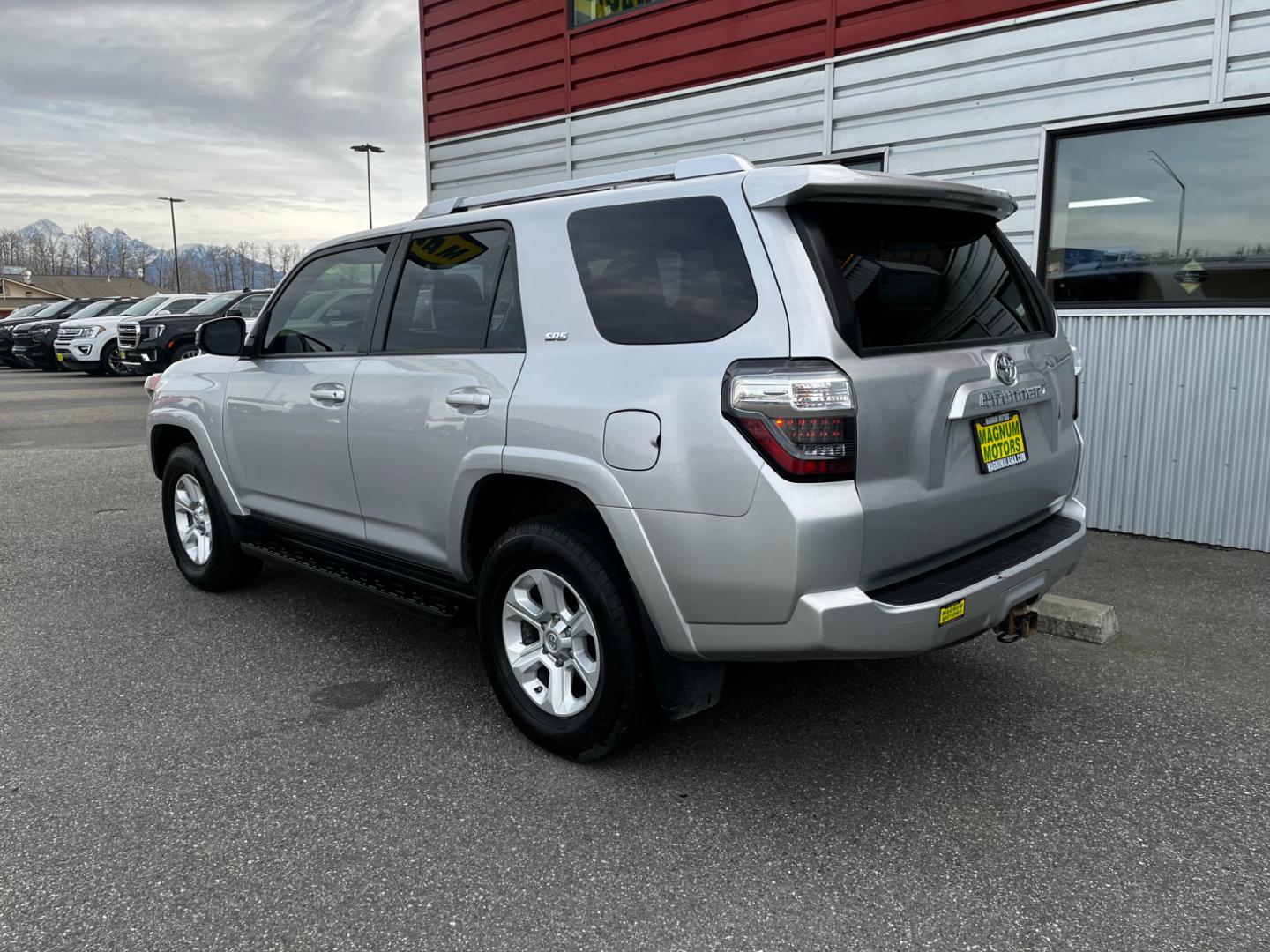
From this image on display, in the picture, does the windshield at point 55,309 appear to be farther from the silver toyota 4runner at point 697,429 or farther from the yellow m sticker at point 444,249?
the silver toyota 4runner at point 697,429

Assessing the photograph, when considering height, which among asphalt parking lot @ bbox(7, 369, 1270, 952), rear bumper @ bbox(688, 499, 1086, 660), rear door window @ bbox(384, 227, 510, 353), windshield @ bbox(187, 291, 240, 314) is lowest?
asphalt parking lot @ bbox(7, 369, 1270, 952)

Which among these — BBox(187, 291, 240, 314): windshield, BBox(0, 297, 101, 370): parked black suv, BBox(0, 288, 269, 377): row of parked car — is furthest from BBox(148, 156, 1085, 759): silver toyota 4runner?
BBox(0, 297, 101, 370): parked black suv

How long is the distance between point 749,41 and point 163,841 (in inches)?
266

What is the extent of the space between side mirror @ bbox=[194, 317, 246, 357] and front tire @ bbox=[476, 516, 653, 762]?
2055 mm

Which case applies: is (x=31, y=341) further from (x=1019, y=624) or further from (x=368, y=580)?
(x=1019, y=624)

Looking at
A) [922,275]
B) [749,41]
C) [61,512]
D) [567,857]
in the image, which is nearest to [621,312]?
[922,275]

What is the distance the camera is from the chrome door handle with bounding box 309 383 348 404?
3988mm

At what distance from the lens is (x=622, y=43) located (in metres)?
8.27

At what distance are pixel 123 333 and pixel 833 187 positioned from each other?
2031cm

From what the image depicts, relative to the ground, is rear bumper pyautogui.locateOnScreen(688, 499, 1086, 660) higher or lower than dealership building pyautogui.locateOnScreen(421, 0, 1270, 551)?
lower

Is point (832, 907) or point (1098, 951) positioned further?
point (832, 907)

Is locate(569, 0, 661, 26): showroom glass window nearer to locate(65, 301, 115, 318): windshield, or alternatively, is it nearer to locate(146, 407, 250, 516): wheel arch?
locate(146, 407, 250, 516): wheel arch

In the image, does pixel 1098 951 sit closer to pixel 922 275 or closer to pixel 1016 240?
pixel 922 275

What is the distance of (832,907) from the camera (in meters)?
2.49
